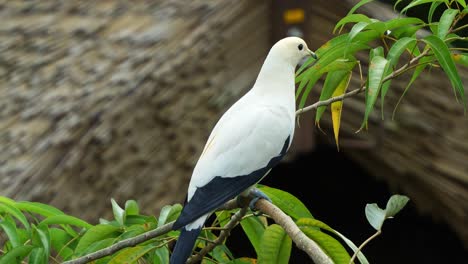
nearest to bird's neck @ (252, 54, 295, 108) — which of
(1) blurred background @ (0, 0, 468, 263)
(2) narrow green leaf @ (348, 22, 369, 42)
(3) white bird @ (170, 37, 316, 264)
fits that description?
(3) white bird @ (170, 37, 316, 264)

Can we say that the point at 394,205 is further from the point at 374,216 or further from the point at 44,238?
the point at 44,238

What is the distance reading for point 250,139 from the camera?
91 cm

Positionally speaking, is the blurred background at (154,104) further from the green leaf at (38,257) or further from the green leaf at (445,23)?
the green leaf at (445,23)

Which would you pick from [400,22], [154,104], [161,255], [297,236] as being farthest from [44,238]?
[154,104]

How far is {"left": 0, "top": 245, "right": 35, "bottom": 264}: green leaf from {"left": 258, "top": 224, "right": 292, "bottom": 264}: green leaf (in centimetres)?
26

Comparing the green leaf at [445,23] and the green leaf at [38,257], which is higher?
the green leaf at [445,23]

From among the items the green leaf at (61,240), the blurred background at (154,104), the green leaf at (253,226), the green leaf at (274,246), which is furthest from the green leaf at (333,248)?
the blurred background at (154,104)

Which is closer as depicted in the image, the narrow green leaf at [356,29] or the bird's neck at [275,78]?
the narrow green leaf at [356,29]

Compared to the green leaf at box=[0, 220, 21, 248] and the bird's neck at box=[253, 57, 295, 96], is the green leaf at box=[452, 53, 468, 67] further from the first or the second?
the green leaf at box=[0, 220, 21, 248]

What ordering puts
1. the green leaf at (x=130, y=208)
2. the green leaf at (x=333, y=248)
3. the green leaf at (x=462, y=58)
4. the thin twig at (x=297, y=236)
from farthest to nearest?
the green leaf at (x=130, y=208) < the green leaf at (x=462, y=58) < the green leaf at (x=333, y=248) < the thin twig at (x=297, y=236)

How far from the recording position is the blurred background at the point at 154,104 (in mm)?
1777

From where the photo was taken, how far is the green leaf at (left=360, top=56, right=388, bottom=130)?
2.57 feet

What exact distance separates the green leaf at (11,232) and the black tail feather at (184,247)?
0.20 m

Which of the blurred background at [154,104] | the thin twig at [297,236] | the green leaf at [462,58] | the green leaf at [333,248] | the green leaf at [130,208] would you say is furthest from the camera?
the blurred background at [154,104]
